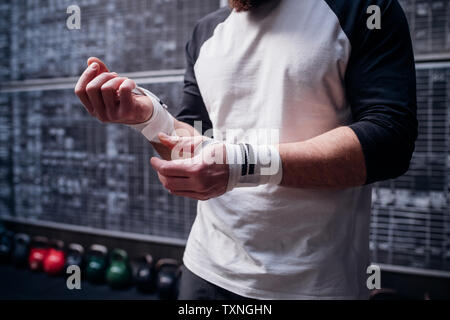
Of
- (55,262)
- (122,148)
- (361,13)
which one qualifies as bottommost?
(55,262)

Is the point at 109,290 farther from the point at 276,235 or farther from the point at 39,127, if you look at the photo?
the point at 276,235

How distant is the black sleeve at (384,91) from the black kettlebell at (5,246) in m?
2.21

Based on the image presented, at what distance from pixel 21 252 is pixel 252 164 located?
1.98 metres

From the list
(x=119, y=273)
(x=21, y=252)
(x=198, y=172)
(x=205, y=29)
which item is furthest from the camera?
(x=21, y=252)

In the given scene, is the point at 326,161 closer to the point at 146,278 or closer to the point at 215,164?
the point at 215,164

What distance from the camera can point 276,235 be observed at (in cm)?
66

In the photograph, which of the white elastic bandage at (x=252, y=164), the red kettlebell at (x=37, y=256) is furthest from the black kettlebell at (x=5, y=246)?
the white elastic bandage at (x=252, y=164)

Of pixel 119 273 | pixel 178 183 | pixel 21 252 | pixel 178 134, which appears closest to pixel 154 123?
pixel 178 134

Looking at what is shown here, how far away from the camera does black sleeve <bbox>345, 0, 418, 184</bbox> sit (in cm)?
54

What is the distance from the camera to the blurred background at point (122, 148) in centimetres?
125

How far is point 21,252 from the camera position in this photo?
6.40 ft

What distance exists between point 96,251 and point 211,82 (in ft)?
4.95
